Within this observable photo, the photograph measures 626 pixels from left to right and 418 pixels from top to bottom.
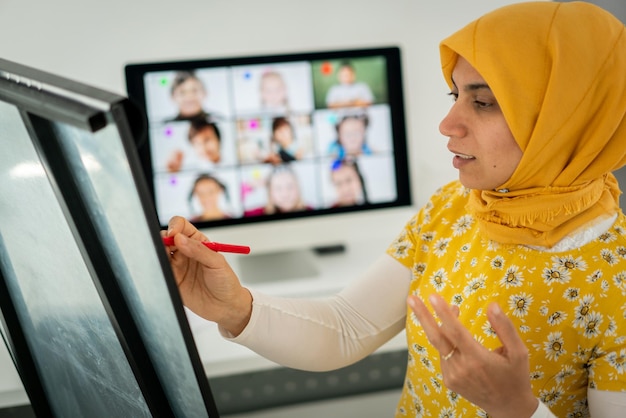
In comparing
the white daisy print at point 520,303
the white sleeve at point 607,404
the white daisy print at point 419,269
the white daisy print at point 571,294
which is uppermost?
the white daisy print at point 419,269

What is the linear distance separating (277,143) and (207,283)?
0.92 meters

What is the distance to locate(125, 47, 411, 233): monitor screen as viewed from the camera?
1729mm

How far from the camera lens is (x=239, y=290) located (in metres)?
0.94

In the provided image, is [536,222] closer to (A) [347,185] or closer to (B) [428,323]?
(B) [428,323]

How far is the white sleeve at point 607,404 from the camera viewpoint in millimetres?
815

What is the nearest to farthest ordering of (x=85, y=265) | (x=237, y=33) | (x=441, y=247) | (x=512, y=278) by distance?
1. (x=85, y=265)
2. (x=512, y=278)
3. (x=441, y=247)
4. (x=237, y=33)

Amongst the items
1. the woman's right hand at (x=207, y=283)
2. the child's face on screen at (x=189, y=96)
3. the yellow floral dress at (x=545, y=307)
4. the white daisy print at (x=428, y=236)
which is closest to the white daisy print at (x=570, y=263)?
the yellow floral dress at (x=545, y=307)

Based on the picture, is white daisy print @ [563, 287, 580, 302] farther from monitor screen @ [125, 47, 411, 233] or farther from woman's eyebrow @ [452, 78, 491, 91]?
monitor screen @ [125, 47, 411, 233]

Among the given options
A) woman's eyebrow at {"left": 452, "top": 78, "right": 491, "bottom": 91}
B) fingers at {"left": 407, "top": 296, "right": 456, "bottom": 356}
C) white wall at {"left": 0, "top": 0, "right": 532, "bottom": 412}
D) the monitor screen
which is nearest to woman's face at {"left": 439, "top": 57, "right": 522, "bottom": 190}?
woman's eyebrow at {"left": 452, "top": 78, "right": 491, "bottom": 91}

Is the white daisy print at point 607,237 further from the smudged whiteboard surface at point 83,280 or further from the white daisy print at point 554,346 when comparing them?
the smudged whiteboard surface at point 83,280

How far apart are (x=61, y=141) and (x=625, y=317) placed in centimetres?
72

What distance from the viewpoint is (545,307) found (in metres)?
0.90

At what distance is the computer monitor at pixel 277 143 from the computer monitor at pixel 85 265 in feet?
3.28

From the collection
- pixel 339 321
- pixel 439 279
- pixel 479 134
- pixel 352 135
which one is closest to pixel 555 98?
pixel 479 134
